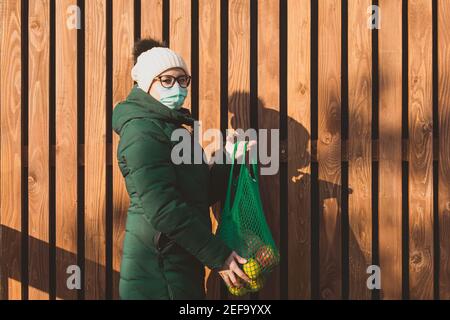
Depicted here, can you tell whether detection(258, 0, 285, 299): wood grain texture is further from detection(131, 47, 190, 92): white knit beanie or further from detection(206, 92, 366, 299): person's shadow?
detection(131, 47, 190, 92): white knit beanie

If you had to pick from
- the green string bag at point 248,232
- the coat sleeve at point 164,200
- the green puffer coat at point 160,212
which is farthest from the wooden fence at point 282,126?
the coat sleeve at point 164,200

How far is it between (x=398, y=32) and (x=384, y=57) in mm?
167

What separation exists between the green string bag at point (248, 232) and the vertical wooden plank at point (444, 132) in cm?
117

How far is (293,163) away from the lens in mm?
3594

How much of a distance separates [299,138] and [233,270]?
1057mm

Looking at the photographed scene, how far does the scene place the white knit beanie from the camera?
3047 millimetres

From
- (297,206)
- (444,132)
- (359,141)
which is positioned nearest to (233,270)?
(297,206)

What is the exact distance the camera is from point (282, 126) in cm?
364

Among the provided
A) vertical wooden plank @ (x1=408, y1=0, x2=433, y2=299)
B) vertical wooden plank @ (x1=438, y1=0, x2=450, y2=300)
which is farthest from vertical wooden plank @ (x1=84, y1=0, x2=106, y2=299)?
vertical wooden plank @ (x1=438, y1=0, x2=450, y2=300)

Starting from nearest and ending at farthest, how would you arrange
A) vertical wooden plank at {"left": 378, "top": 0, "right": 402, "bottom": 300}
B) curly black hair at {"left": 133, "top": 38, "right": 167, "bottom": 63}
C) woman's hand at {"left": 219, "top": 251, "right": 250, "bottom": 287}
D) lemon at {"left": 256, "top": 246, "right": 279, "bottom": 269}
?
woman's hand at {"left": 219, "top": 251, "right": 250, "bottom": 287} → lemon at {"left": 256, "top": 246, "right": 279, "bottom": 269} → curly black hair at {"left": 133, "top": 38, "right": 167, "bottom": 63} → vertical wooden plank at {"left": 378, "top": 0, "right": 402, "bottom": 300}
